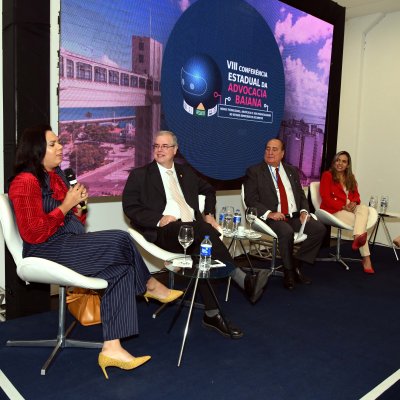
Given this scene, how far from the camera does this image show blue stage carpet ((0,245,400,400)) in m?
2.25

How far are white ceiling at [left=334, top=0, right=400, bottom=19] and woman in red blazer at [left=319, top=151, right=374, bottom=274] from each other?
2.25 m

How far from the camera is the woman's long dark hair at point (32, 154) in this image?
2.47m

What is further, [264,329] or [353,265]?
[353,265]

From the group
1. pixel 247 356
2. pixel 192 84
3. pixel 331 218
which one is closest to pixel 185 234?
pixel 247 356

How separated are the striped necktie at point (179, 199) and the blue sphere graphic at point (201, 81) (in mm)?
928

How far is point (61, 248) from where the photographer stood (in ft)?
8.07

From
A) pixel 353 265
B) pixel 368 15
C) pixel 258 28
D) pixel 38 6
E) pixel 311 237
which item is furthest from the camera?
pixel 368 15

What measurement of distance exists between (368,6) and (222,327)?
16.4 feet

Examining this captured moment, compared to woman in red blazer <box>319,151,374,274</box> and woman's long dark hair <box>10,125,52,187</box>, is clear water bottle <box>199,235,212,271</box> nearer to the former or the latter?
woman's long dark hair <box>10,125,52,187</box>

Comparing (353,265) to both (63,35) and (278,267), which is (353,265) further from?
(63,35)

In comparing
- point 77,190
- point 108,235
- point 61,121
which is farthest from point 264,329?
point 61,121

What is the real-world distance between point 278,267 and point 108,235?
2.55 meters

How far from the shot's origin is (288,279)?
4.02 m

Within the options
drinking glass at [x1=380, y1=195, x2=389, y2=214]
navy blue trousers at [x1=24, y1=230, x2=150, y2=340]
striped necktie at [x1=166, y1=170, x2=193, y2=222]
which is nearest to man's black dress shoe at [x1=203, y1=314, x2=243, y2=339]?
navy blue trousers at [x1=24, y1=230, x2=150, y2=340]
